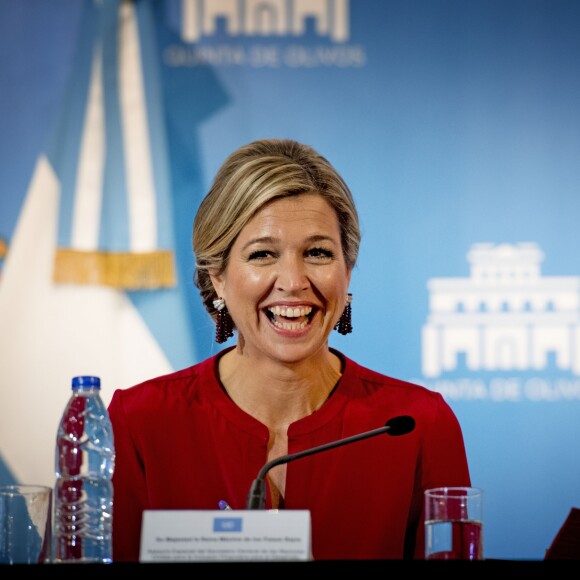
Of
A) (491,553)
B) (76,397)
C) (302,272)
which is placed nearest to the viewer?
(76,397)

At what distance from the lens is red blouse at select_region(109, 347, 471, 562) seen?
8.20 feet

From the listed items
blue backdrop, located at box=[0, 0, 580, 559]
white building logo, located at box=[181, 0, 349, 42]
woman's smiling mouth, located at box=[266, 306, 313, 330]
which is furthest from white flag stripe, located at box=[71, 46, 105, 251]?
woman's smiling mouth, located at box=[266, 306, 313, 330]

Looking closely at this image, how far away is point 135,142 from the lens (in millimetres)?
3668

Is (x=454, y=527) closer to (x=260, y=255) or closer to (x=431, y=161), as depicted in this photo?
(x=260, y=255)

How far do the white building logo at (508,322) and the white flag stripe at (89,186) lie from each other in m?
1.14

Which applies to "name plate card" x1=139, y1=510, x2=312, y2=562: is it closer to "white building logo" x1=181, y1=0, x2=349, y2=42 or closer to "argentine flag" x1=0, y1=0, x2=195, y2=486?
"argentine flag" x1=0, y1=0, x2=195, y2=486

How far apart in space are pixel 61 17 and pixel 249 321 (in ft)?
5.39

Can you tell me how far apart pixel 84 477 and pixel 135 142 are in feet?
5.82

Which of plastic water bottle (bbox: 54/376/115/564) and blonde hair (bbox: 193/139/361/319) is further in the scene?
blonde hair (bbox: 193/139/361/319)

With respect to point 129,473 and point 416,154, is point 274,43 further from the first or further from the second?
point 129,473

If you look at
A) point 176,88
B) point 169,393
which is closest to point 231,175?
point 169,393

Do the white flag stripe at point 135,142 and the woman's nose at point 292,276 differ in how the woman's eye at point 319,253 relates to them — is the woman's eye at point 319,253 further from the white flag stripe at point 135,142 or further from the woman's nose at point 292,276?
the white flag stripe at point 135,142

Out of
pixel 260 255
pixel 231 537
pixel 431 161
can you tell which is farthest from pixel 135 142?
pixel 231 537

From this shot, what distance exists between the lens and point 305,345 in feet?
8.46
